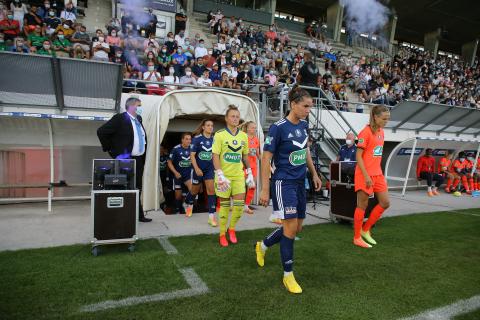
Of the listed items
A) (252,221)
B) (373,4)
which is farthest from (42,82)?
(373,4)

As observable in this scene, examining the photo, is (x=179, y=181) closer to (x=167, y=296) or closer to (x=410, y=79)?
(x=167, y=296)

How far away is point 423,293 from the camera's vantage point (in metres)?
3.41

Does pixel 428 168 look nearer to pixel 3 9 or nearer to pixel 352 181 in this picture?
pixel 352 181

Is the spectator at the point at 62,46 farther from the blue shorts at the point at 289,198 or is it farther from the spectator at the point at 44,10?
the blue shorts at the point at 289,198

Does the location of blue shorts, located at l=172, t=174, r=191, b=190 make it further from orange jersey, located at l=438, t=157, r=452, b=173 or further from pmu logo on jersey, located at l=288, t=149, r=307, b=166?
orange jersey, located at l=438, t=157, r=452, b=173

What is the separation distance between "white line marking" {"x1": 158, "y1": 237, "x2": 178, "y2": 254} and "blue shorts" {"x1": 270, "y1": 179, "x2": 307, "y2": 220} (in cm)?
174

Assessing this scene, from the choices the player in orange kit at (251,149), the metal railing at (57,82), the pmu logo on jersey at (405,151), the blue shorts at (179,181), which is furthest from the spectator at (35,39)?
the pmu logo on jersey at (405,151)

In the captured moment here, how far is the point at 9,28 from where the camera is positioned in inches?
411

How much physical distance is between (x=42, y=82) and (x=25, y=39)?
5824 millimetres

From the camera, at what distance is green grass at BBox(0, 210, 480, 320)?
2.91 metres

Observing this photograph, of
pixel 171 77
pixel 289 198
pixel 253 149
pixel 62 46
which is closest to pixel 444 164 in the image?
pixel 253 149

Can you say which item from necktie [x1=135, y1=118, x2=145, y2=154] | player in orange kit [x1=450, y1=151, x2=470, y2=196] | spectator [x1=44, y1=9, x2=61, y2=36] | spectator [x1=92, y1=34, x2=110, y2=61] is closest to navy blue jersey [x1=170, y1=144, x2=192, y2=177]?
necktie [x1=135, y1=118, x2=145, y2=154]

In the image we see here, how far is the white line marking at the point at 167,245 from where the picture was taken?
4434mm

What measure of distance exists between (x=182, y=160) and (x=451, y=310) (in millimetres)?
5775
